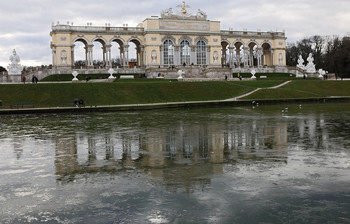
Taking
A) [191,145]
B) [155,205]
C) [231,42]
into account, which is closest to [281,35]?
[231,42]

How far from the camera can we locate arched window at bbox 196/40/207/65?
84125 millimetres

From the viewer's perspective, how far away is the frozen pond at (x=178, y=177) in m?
7.71

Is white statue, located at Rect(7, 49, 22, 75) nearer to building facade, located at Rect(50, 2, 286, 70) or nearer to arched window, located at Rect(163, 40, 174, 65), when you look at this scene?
building facade, located at Rect(50, 2, 286, 70)

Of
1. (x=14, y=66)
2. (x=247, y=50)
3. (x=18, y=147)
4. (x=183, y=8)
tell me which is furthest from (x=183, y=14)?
(x=18, y=147)

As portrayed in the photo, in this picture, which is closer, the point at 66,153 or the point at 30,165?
the point at 30,165

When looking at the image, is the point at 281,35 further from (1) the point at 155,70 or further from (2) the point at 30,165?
(2) the point at 30,165

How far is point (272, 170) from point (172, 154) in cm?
382

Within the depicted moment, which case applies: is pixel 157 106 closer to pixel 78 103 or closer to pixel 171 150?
pixel 78 103

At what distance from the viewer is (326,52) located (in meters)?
112

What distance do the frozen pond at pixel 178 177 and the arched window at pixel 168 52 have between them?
65.0 meters

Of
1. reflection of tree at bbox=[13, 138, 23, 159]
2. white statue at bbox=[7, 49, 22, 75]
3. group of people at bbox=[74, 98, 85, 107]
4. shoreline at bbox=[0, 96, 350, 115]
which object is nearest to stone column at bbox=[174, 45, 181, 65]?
white statue at bbox=[7, 49, 22, 75]

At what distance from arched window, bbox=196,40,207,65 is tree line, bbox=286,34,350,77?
30762 millimetres

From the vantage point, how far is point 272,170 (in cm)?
1088

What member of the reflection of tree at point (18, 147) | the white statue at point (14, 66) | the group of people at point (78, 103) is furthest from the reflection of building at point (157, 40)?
the reflection of tree at point (18, 147)
